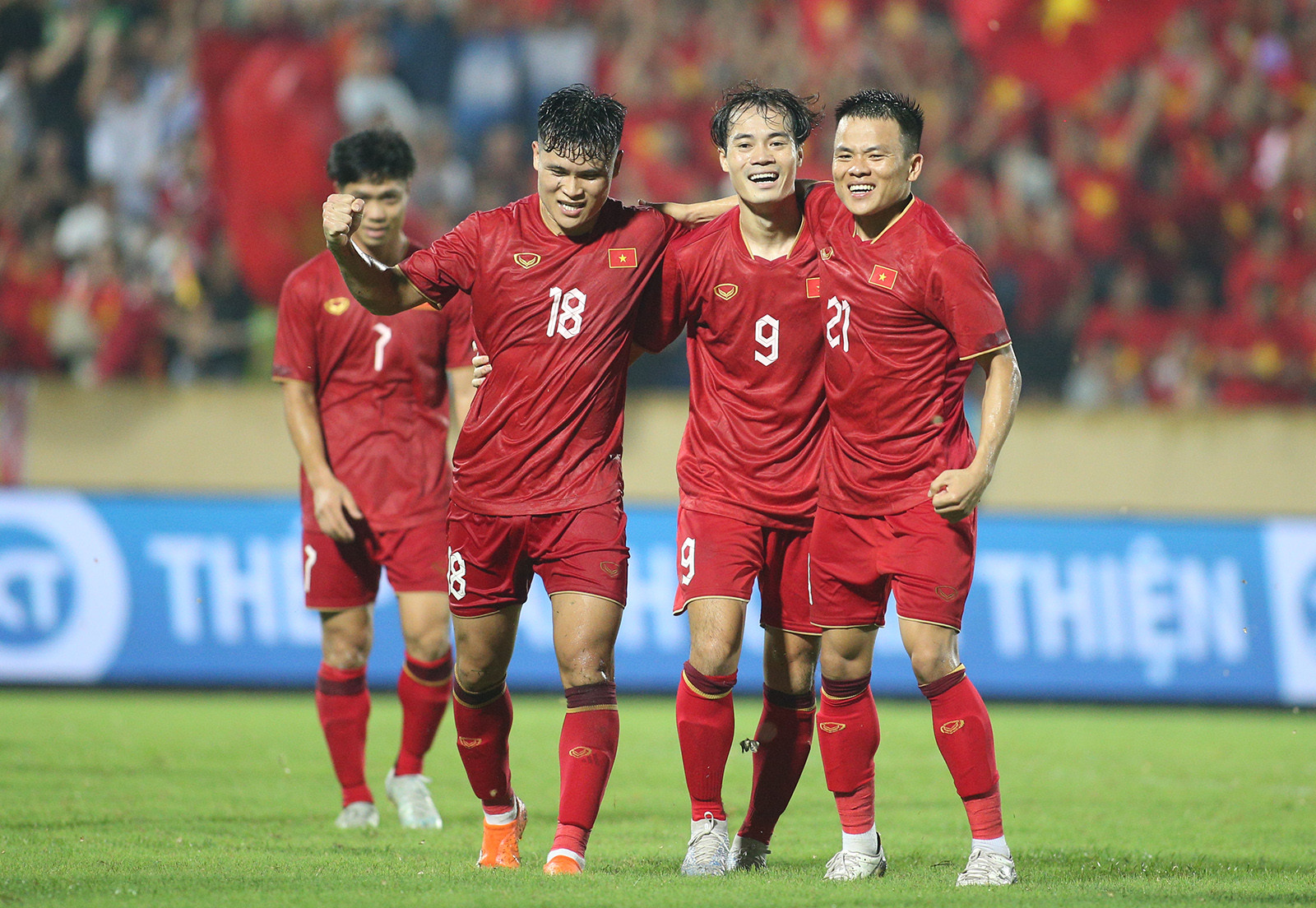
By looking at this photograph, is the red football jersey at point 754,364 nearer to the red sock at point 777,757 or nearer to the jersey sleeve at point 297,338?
the red sock at point 777,757

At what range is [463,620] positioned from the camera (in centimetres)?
487

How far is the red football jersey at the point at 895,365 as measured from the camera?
4703mm

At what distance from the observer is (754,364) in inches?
195

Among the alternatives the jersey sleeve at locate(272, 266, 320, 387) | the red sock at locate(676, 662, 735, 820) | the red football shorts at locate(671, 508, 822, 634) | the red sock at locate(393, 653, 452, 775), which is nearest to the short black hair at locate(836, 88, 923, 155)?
the red football shorts at locate(671, 508, 822, 634)

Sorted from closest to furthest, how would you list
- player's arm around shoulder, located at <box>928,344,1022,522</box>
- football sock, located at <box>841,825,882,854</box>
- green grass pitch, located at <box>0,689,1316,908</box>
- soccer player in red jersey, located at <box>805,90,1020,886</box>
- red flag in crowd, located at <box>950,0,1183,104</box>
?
1. green grass pitch, located at <box>0,689,1316,908</box>
2. player's arm around shoulder, located at <box>928,344,1022,522</box>
3. soccer player in red jersey, located at <box>805,90,1020,886</box>
4. football sock, located at <box>841,825,882,854</box>
5. red flag in crowd, located at <box>950,0,1183,104</box>

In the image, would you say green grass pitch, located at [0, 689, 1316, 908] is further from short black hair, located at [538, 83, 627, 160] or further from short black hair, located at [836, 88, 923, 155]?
short black hair, located at [836, 88, 923, 155]

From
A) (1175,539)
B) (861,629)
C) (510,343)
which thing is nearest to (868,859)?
(861,629)

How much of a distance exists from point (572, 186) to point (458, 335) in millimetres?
1704

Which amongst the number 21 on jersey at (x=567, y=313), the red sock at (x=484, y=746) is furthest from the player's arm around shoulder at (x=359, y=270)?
the red sock at (x=484, y=746)

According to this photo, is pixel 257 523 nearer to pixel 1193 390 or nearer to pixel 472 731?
pixel 472 731

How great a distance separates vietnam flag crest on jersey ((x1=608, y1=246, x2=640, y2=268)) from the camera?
4.80 m

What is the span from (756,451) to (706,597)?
0.50 m

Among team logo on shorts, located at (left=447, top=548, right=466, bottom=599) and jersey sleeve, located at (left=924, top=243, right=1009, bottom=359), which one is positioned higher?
jersey sleeve, located at (left=924, top=243, right=1009, bottom=359)

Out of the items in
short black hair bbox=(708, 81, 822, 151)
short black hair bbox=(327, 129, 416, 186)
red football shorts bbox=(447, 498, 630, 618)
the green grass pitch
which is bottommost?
the green grass pitch
